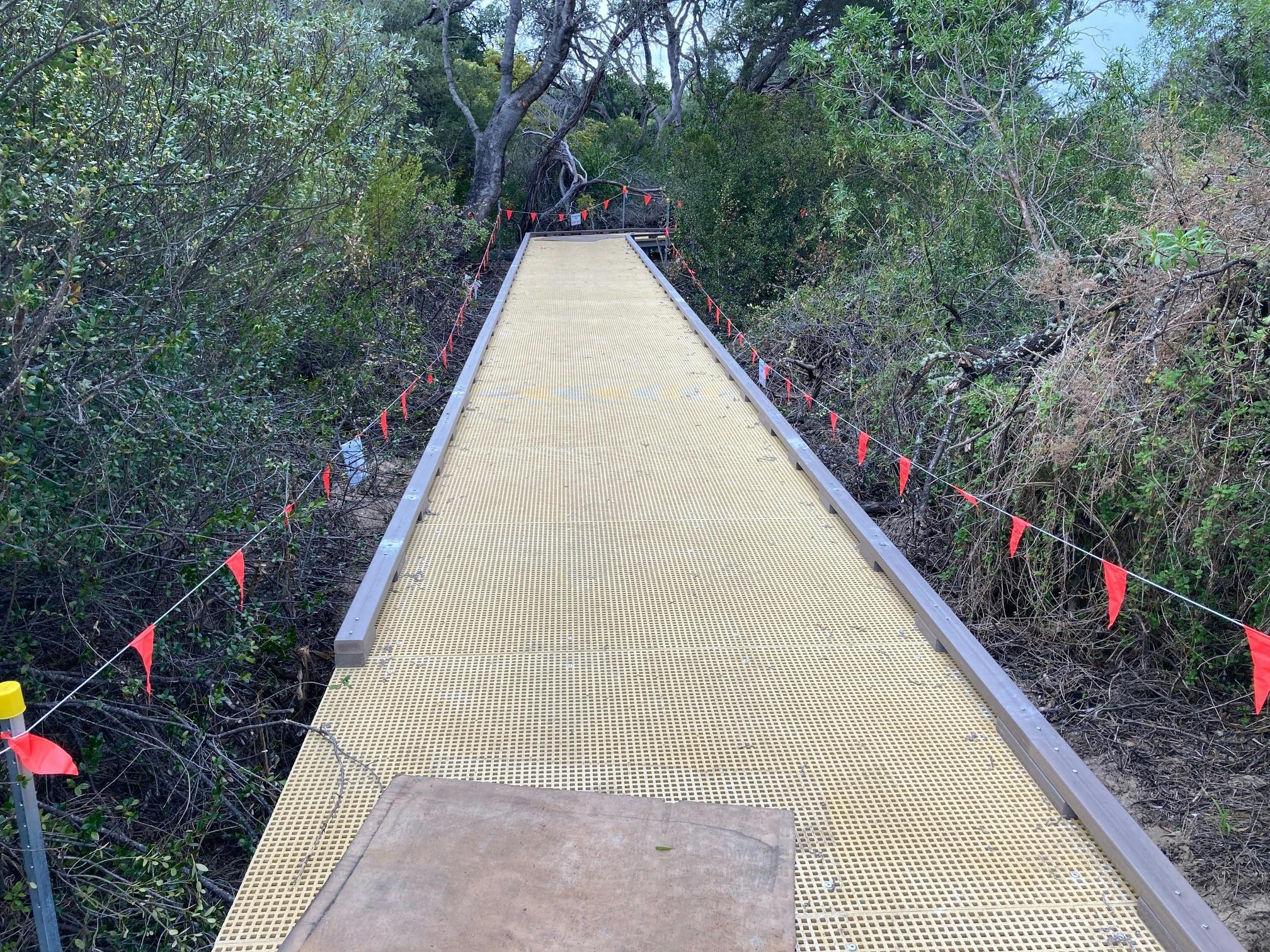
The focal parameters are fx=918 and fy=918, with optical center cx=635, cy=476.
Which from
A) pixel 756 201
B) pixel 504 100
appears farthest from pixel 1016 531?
pixel 504 100

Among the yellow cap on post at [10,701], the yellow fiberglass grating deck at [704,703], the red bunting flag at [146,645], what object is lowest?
the yellow fiberglass grating deck at [704,703]

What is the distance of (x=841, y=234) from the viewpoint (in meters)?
11.8

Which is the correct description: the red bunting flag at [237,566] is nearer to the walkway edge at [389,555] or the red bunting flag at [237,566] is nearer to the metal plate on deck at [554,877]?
the walkway edge at [389,555]

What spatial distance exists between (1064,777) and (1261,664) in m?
0.77

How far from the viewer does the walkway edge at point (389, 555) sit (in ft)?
11.2

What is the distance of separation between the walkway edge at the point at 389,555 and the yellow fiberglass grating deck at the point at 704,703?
72 millimetres

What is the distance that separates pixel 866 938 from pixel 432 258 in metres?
11.7

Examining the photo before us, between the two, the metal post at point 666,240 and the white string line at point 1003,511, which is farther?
the metal post at point 666,240

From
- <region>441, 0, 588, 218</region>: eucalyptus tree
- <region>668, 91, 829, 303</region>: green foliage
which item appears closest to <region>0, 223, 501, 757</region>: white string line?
<region>668, 91, 829, 303</region>: green foliage

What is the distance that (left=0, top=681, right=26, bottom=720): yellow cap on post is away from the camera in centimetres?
206

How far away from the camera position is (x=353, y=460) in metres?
5.80

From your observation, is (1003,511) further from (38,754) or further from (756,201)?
(756,201)

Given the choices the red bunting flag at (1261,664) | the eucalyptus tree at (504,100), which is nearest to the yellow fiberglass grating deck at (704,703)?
the red bunting flag at (1261,664)

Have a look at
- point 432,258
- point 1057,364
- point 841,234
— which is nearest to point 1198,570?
point 1057,364
